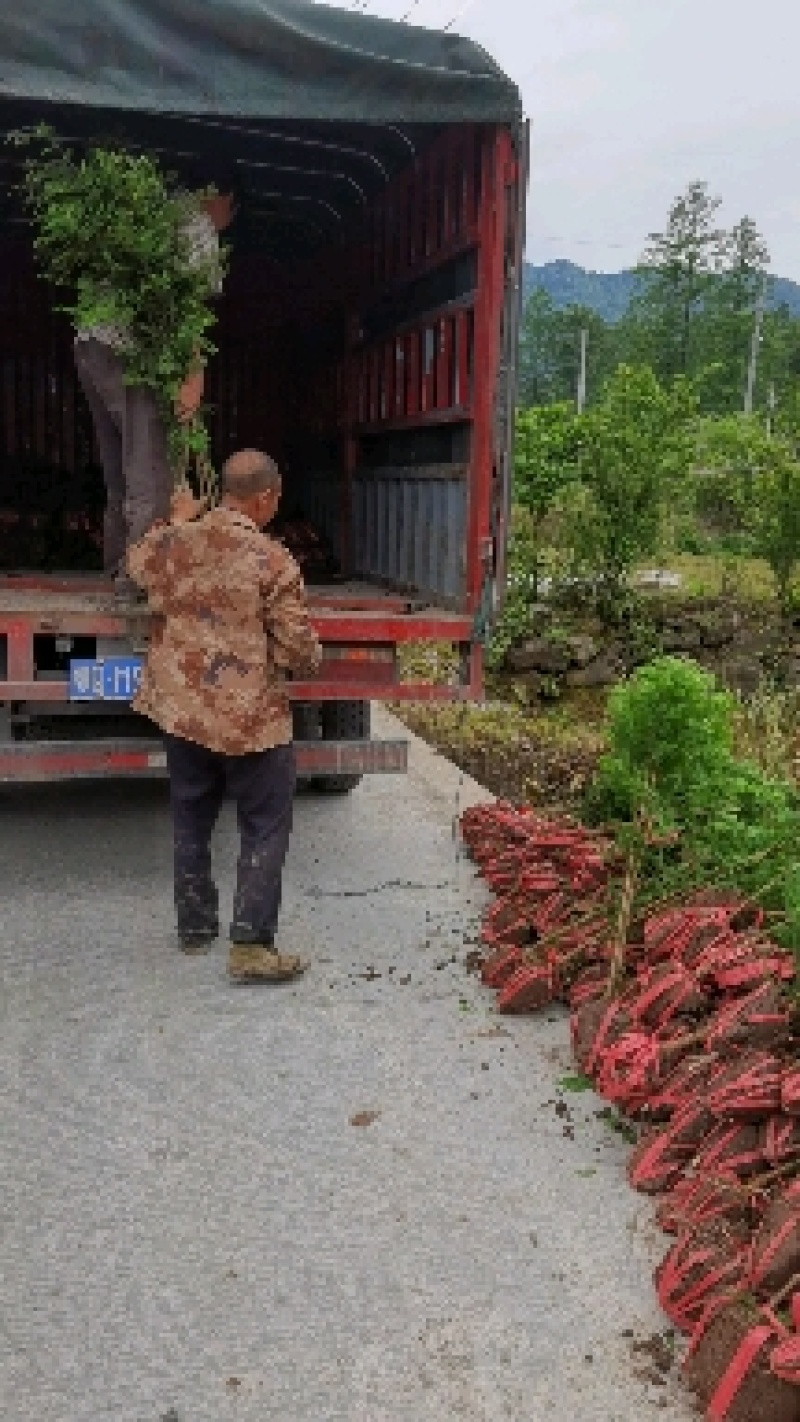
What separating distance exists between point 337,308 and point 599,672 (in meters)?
4.23

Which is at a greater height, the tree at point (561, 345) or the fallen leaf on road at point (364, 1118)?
the tree at point (561, 345)

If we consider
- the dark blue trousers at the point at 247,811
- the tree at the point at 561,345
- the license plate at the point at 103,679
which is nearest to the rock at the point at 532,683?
the license plate at the point at 103,679

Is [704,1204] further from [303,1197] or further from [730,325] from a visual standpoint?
[730,325]

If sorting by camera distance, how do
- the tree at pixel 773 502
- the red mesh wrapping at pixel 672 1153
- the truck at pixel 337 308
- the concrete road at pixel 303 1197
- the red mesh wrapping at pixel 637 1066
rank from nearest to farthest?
the concrete road at pixel 303 1197, the red mesh wrapping at pixel 672 1153, the red mesh wrapping at pixel 637 1066, the truck at pixel 337 308, the tree at pixel 773 502

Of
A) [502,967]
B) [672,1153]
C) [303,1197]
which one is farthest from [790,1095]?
[502,967]

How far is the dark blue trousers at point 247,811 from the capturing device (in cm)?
450

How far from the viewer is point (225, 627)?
4344mm

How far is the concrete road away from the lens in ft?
8.53

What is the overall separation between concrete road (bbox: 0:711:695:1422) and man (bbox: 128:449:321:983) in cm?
42

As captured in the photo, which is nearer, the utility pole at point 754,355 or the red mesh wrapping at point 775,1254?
the red mesh wrapping at point 775,1254

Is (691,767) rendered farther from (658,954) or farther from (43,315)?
(43,315)

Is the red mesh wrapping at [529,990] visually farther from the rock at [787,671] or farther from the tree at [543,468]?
the tree at [543,468]

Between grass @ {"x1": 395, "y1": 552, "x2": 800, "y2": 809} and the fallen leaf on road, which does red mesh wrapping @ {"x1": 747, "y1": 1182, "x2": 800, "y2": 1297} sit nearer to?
the fallen leaf on road

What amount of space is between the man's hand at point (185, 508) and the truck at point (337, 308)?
50 cm
